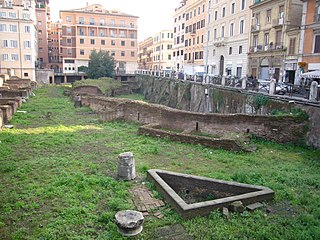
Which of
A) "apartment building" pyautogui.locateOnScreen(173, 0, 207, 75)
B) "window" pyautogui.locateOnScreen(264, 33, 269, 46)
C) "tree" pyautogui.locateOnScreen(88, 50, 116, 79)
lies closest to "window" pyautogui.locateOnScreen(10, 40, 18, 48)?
"tree" pyautogui.locateOnScreen(88, 50, 116, 79)

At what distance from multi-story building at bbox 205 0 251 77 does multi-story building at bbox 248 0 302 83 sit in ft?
5.92

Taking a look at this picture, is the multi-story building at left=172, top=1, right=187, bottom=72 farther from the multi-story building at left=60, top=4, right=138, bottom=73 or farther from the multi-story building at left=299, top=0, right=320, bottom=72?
the multi-story building at left=299, top=0, right=320, bottom=72

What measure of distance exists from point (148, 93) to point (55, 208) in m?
38.3

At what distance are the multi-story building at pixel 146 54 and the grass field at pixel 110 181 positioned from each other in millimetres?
81493

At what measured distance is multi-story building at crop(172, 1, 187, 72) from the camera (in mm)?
61562

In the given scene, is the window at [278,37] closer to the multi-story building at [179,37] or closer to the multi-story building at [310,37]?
the multi-story building at [310,37]

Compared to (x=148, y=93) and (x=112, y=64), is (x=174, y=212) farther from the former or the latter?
(x=112, y=64)

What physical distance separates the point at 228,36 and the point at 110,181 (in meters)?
37.1

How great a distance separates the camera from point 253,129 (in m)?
14.6

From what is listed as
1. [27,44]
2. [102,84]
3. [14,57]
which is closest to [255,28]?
[102,84]

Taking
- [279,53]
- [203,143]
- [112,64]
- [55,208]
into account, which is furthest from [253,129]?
[112,64]

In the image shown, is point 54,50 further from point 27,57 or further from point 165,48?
point 165,48

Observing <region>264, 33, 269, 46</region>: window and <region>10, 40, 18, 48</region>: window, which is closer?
<region>264, 33, 269, 46</region>: window

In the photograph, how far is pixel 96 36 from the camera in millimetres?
66562
